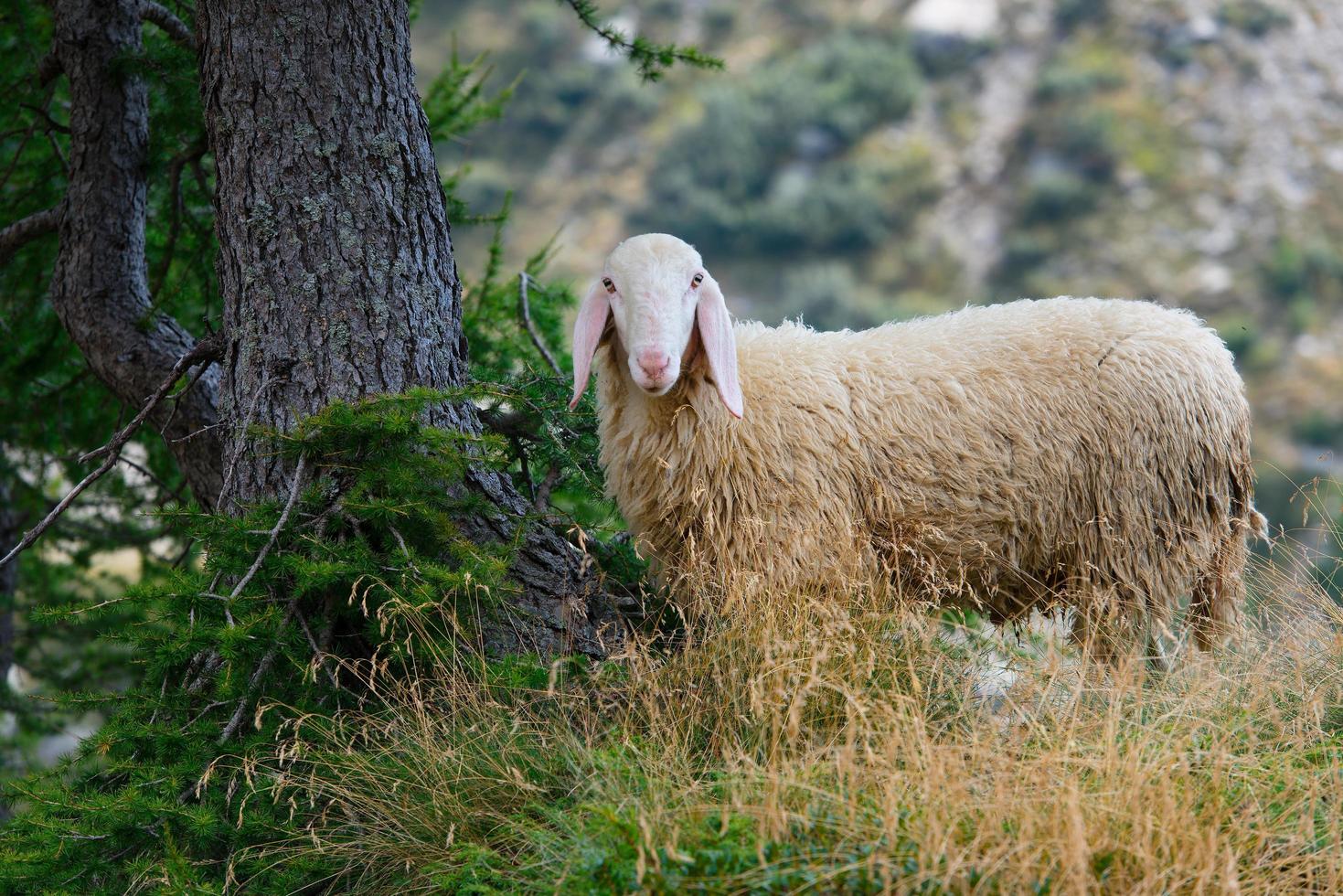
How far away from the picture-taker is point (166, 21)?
4.50 metres

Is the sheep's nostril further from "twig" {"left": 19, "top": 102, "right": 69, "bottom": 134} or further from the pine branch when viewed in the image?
"twig" {"left": 19, "top": 102, "right": 69, "bottom": 134}

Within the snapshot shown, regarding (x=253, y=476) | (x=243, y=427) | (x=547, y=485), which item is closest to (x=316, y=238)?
(x=243, y=427)

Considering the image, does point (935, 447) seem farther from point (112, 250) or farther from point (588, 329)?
point (112, 250)

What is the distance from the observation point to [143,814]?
2723mm

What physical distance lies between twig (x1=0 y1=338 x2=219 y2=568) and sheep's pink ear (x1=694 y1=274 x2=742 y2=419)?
5.21 ft

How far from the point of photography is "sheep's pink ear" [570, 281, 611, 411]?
3.74 meters

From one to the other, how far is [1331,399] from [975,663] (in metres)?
39.2

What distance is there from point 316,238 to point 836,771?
7.32 feet

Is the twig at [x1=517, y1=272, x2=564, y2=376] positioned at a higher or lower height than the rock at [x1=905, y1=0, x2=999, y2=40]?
lower

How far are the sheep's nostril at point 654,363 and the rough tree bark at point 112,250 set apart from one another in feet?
5.83

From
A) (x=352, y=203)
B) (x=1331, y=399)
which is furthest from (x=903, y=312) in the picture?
(x=352, y=203)

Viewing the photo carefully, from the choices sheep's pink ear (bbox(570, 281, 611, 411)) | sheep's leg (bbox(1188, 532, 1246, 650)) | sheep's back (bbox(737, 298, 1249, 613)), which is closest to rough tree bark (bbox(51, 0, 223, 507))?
sheep's pink ear (bbox(570, 281, 611, 411))

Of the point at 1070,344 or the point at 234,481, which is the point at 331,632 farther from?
the point at 1070,344

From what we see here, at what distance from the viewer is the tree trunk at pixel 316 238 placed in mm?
3510
